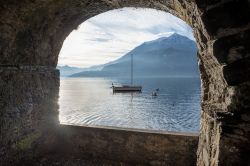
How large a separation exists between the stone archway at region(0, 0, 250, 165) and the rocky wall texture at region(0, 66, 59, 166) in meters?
0.02

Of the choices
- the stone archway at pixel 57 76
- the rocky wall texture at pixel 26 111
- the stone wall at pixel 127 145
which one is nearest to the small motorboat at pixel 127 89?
the stone wall at pixel 127 145

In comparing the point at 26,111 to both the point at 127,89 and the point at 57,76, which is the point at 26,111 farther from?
the point at 127,89

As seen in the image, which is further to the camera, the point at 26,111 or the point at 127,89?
the point at 127,89

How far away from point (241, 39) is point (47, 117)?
5.84 m

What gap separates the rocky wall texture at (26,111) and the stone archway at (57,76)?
22 mm

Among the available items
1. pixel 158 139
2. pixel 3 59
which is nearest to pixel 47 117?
pixel 3 59

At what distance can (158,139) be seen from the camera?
6.62 m

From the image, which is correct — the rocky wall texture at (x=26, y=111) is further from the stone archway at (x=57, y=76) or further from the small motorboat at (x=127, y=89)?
the small motorboat at (x=127, y=89)

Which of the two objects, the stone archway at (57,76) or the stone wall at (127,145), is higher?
the stone archway at (57,76)

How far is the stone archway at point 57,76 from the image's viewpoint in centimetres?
278

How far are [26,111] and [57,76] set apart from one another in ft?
5.27

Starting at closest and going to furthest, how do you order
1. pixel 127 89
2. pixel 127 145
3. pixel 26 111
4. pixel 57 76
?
pixel 26 111 → pixel 127 145 → pixel 57 76 → pixel 127 89

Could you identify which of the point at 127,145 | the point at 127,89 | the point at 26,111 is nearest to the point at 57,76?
the point at 26,111

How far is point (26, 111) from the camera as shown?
6406mm
